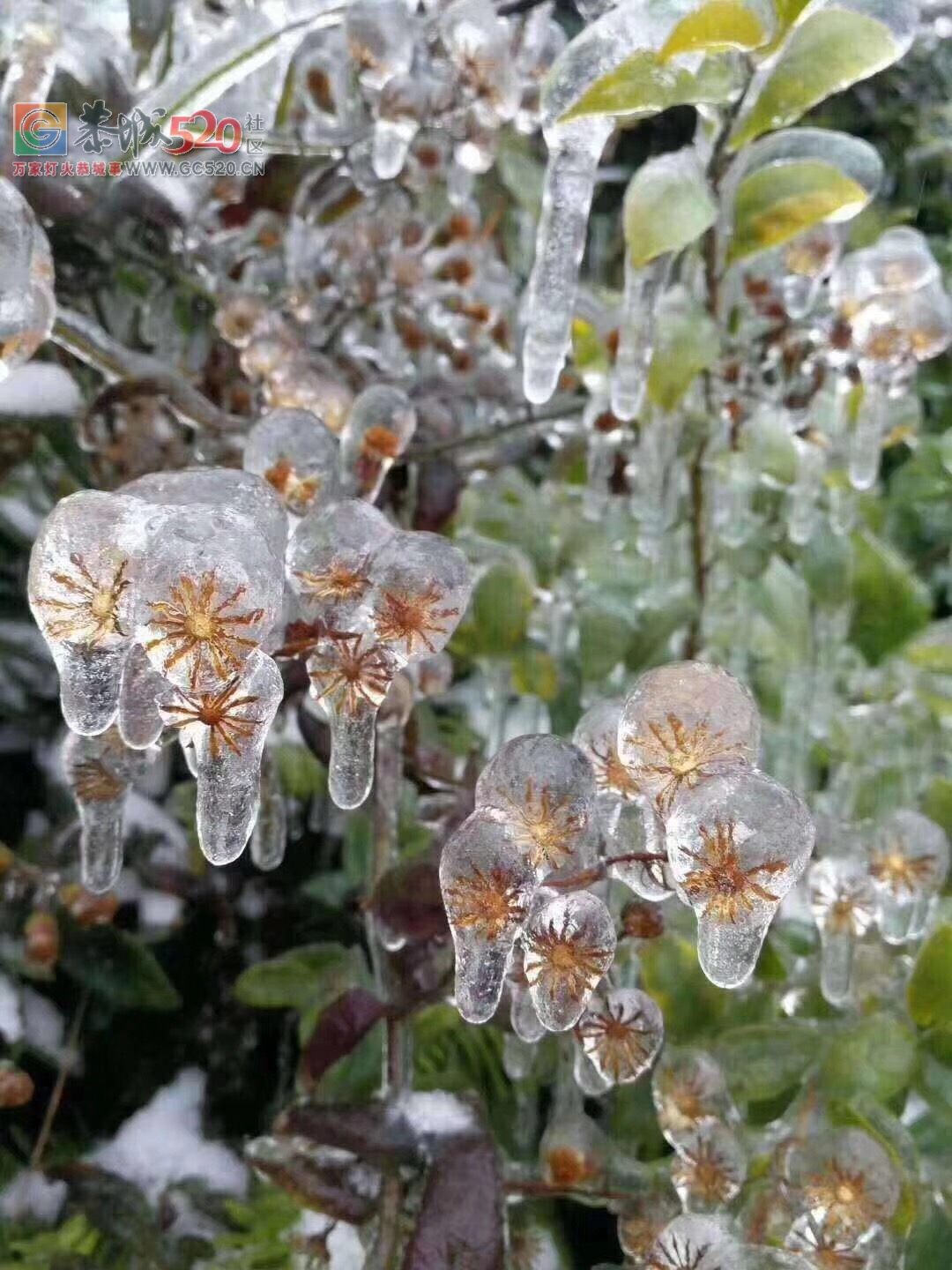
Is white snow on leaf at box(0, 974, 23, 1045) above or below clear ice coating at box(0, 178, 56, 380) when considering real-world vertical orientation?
below

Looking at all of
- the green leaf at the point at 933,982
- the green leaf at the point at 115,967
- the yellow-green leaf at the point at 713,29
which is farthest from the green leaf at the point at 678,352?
the green leaf at the point at 115,967

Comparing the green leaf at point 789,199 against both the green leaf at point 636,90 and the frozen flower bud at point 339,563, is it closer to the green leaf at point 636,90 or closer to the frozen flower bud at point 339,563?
the green leaf at point 636,90

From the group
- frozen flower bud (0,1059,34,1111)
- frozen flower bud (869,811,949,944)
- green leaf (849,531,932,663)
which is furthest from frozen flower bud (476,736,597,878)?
green leaf (849,531,932,663)

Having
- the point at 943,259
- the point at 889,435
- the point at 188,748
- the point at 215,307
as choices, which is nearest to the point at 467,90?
the point at 215,307

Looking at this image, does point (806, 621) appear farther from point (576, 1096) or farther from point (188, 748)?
point (188, 748)

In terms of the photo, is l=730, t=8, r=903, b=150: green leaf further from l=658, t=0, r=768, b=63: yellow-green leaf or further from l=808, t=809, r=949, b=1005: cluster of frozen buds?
A: l=808, t=809, r=949, b=1005: cluster of frozen buds

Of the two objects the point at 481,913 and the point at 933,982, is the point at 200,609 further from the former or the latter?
the point at 933,982
